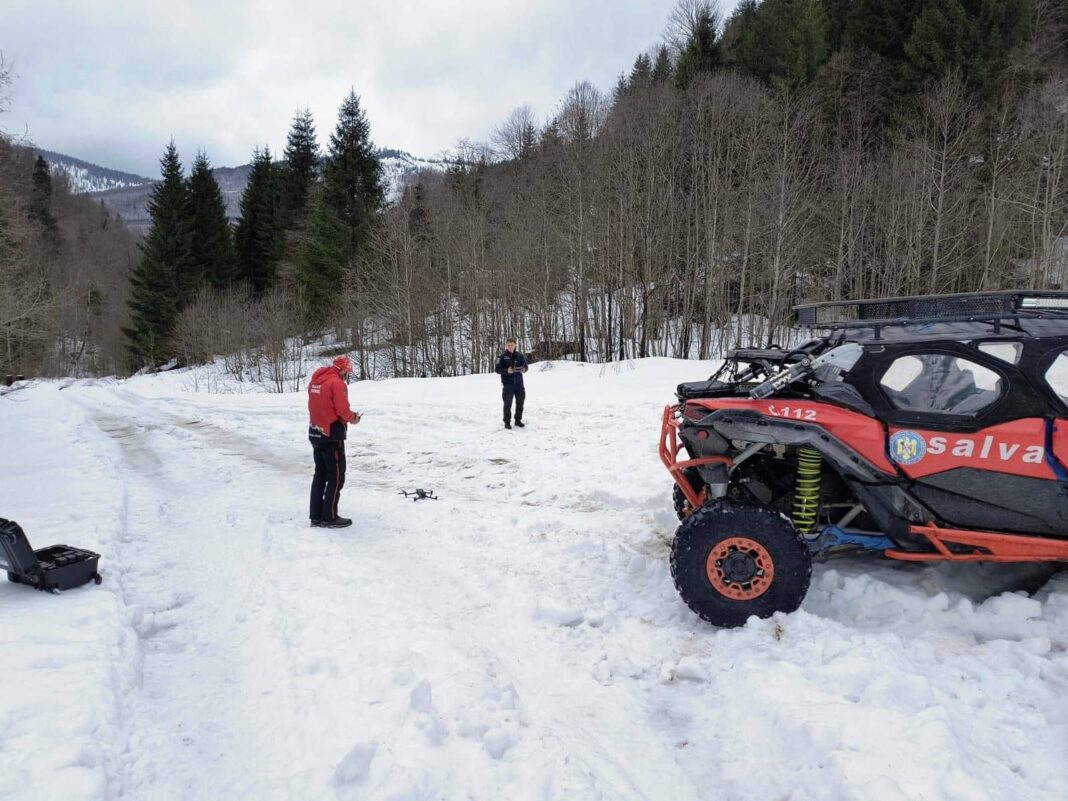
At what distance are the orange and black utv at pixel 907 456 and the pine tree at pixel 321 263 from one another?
35.6m

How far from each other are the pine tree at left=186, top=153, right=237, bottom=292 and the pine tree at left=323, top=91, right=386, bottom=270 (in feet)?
50.0

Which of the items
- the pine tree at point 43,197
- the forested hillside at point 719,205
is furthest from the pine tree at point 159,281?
the pine tree at point 43,197

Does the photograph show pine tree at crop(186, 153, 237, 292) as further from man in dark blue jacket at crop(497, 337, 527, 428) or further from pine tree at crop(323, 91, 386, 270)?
man in dark blue jacket at crop(497, 337, 527, 428)

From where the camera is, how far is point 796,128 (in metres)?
24.9

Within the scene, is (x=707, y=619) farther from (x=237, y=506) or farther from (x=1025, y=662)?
(x=237, y=506)

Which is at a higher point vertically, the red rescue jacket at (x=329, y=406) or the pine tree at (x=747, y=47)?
the pine tree at (x=747, y=47)

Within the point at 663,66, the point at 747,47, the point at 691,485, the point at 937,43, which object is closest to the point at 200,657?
the point at 691,485

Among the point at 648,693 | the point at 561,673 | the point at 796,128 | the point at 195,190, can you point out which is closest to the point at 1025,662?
the point at 648,693

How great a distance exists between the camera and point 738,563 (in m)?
3.92

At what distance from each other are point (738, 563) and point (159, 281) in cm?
5251

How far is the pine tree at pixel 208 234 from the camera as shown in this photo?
47.9m

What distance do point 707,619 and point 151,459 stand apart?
10376 mm

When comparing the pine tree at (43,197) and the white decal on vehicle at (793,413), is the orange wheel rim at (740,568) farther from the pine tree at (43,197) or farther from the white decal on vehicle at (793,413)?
the pine tree at (43,197)

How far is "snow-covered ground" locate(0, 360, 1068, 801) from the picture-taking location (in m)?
2.67
